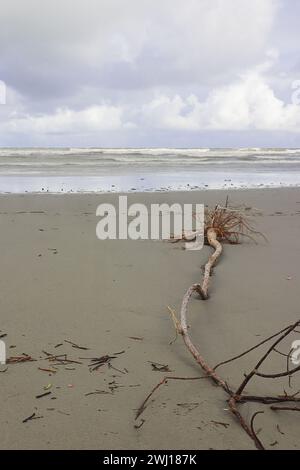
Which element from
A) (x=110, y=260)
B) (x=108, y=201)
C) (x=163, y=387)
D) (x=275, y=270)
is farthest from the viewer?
(x=108, y=201)

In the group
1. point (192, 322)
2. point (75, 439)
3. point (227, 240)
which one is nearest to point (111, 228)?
point (227, 240)

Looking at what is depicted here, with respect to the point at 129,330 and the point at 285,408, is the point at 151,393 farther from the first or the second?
the point at 129,330

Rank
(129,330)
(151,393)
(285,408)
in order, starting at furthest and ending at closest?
(129,330), (151,393), (285,408)

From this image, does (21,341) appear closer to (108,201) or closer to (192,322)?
(192,322)

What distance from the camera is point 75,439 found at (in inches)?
59.1

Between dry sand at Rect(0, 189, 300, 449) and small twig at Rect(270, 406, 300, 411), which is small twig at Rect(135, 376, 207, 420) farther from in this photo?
small twig at Rect(270, 406, 300, 411)

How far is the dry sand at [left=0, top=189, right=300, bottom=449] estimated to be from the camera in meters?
1.55

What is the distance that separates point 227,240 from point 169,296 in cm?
171

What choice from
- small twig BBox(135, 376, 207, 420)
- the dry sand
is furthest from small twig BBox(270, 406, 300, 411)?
small twig BBox(135, 376, 207, 420)

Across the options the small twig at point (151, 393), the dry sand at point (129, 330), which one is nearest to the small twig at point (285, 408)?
the dry sand at point (129, 330)

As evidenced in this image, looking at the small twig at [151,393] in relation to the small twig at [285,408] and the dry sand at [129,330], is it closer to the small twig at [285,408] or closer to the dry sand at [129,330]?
the dry sand at [129,330]

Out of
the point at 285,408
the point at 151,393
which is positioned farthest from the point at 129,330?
the point at 285,408

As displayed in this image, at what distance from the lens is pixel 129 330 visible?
238 cm

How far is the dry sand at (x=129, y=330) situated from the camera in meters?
1.55
